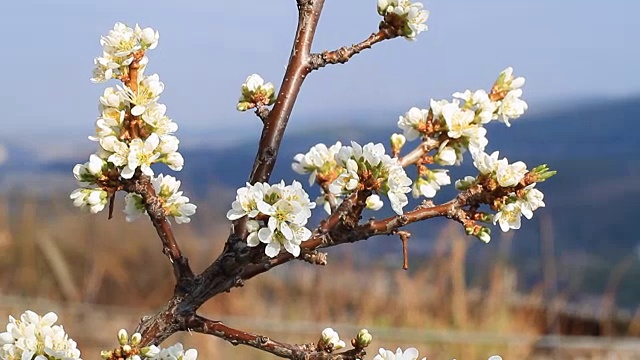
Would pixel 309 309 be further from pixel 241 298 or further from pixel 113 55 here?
pixel 113 55

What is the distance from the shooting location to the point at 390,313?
325 centimetres

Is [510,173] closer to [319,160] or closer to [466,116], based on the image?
[466,116]

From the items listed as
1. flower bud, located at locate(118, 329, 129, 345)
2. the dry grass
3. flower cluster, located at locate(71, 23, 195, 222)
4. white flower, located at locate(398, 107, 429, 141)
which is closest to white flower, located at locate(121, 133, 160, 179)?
flower cluster, located at locate(71, 23, 195, 222)

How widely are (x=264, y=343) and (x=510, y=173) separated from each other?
21 centimetres

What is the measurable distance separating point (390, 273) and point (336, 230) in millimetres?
3046

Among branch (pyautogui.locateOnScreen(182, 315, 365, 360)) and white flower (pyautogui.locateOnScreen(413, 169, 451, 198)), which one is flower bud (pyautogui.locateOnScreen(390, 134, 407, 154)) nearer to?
white flower (pyautogui.locateOnScreen(413, 169, 451, 198))

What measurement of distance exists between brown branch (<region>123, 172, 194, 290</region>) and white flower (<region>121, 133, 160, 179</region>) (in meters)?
0.03

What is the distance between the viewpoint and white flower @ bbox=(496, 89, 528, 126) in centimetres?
63

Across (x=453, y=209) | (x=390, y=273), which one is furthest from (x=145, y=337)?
(x=390, y=273)

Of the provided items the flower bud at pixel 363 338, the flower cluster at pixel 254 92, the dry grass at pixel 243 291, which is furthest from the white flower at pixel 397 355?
the dry grass at pixel 243 291

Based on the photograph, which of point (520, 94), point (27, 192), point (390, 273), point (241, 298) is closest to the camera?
point (520, 94)

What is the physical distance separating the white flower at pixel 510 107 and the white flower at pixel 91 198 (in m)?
0.32

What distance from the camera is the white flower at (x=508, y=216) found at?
554 mm

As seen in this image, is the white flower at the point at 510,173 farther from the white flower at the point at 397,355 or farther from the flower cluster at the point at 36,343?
the flower cluster at the point at 36,343
